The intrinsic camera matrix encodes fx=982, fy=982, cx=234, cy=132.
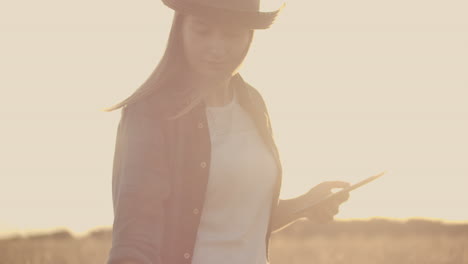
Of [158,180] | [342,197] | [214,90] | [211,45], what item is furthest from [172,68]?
[342,197]

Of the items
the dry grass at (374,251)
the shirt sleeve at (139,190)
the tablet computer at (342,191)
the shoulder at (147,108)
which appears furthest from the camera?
the dry grass at (374,251)

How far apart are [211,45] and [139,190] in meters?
0.63

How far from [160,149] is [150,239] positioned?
340 mm

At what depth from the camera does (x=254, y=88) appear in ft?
14.3

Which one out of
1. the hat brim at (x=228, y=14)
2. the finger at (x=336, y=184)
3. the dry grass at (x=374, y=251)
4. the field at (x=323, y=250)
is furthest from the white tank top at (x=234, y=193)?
the dry grass at (x=374, y=251)

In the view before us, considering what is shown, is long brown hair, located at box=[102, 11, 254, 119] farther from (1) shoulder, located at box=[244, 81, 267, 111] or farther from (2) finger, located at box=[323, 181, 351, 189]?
(2) finger, located at box=[323, 181, 351, 189]

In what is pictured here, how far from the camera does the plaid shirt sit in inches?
136

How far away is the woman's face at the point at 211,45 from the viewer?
3.70 meters


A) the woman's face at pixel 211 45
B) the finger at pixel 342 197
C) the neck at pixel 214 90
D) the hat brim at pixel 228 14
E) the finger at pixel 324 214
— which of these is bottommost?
the finger at pixel 324 214

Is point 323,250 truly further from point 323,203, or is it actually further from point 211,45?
point 211,45

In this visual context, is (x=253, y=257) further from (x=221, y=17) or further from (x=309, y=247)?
(x=309, y=247)

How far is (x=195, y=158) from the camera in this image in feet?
12.2

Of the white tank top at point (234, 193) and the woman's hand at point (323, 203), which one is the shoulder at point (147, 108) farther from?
the woman's hand at point (323, 203)

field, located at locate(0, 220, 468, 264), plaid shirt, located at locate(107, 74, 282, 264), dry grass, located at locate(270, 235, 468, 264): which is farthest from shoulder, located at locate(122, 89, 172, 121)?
dry grass, located at locate(270, 235, 468, 264)
